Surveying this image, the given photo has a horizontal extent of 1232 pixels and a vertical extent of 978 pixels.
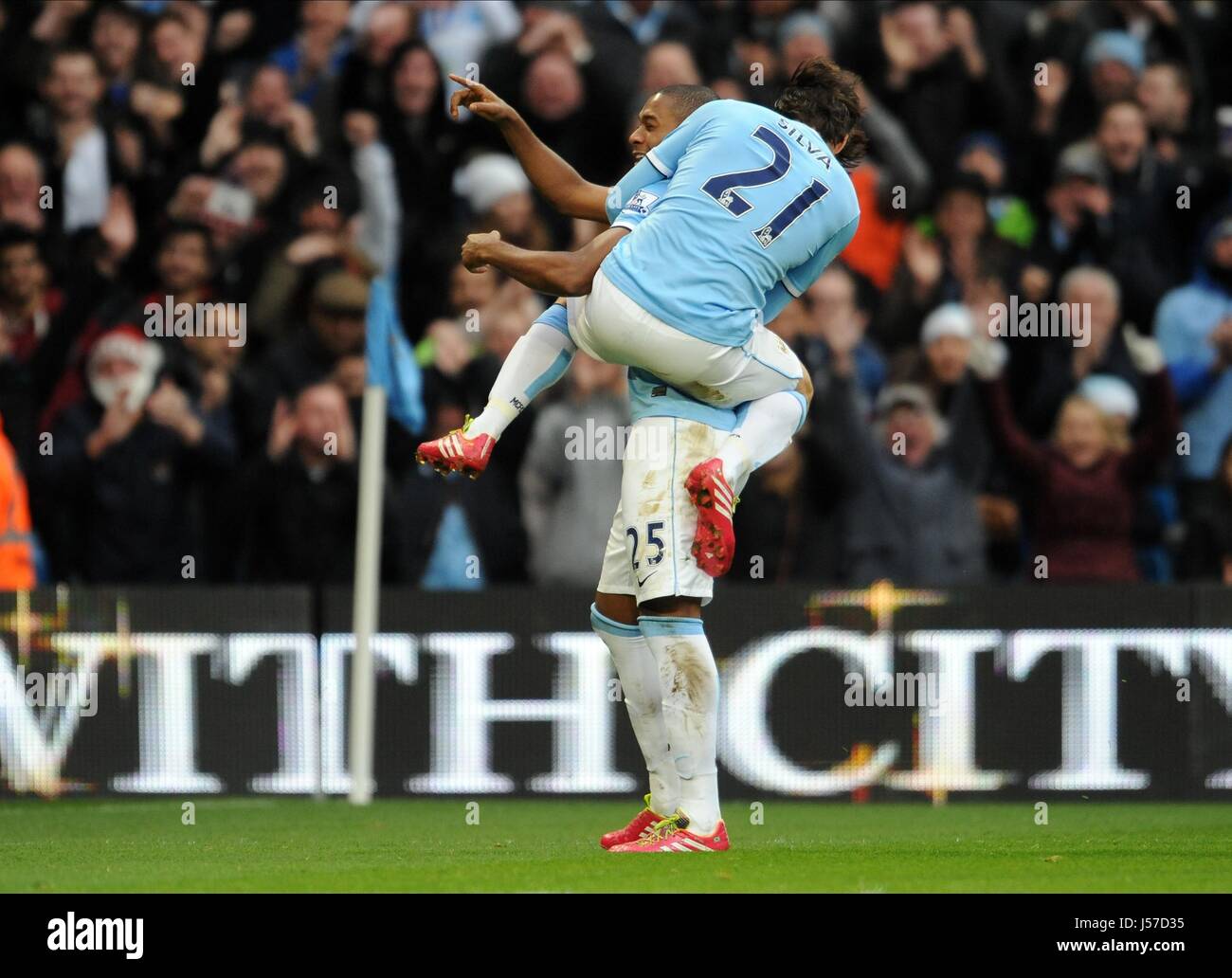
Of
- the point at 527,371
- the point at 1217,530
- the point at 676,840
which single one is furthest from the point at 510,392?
the point at 1217,530

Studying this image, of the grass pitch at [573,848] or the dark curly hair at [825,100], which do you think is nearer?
the grass pitch at [573,848]

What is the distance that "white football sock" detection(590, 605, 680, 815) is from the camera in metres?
6.93

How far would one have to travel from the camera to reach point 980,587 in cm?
1043

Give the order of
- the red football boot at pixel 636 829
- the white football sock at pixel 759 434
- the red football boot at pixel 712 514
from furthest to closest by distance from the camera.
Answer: the red football boot at pixel 636 829, the white football sock at pixel 759 434, the red football boot at pixel 712 514

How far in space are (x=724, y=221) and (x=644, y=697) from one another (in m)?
1.55

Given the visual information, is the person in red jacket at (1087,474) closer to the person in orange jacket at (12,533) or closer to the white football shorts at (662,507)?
the white football shorts at (662,507)

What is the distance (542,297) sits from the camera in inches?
467

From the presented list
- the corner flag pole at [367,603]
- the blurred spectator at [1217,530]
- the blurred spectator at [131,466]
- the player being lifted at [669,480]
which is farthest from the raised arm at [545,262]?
the blurred spectator at [1217,530]

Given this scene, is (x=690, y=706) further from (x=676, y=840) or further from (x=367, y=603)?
(x=367, y=603)

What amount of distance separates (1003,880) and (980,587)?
4.61 m

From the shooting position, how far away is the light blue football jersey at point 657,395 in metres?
6.77

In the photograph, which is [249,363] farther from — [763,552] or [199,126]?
[763,552]

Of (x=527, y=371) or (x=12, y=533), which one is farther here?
(x=12, y=533)

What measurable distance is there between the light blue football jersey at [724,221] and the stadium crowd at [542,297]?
4.25 m
